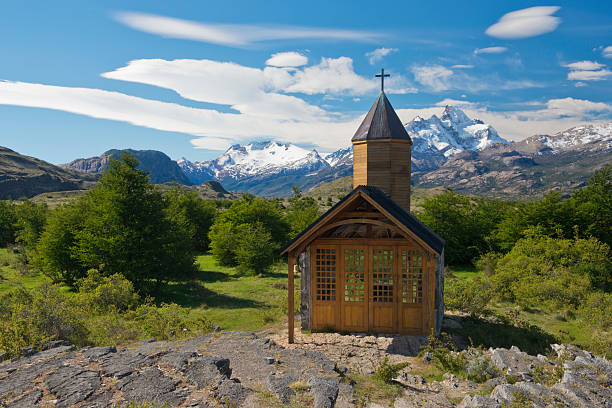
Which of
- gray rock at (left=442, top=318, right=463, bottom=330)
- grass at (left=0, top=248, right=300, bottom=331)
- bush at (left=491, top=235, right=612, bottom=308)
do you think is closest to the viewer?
gray rock at (left=442, top=318, right=463, bottom=330)

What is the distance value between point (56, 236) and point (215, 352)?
1899 cm

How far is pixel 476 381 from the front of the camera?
8961 millimetres

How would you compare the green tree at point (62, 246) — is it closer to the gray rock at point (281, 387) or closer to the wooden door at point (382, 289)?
the wooden door at point (382, 289)

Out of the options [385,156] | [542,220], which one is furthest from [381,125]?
[542,220]

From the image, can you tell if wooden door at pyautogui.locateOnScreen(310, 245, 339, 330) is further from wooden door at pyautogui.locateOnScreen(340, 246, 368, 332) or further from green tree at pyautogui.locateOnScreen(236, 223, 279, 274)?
green tree at pyautogui.locateOnScreen(236, 223, 279, 274)

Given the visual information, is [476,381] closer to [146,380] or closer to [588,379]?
[588,379]

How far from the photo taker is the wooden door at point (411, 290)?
12.7 m

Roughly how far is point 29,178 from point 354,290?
169622 mm

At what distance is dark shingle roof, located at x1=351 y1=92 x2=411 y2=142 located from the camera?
16188 mm

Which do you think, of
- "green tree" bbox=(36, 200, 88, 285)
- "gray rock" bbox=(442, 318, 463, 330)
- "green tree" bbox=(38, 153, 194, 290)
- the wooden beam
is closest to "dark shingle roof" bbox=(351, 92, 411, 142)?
the wooden beam

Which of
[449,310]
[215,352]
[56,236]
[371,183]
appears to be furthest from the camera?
[56,236]

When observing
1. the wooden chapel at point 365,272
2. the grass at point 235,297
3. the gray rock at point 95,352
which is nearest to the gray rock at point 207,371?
the gray rock at point 95,352

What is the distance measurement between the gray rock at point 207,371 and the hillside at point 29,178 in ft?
480

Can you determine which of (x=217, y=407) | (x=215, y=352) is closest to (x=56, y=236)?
(x=215, y=352)
